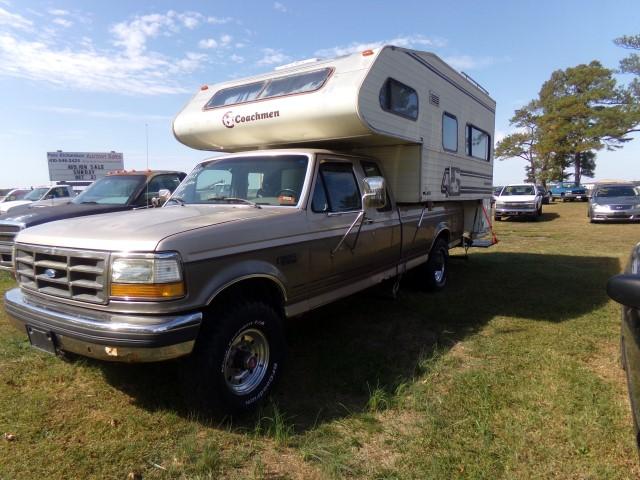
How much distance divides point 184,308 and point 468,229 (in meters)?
6.98

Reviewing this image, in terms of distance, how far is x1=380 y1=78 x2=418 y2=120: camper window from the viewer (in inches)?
195

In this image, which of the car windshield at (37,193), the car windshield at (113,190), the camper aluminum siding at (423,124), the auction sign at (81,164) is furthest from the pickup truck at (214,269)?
the auction sign at (81,164)

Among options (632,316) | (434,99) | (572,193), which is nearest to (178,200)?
(434,99)

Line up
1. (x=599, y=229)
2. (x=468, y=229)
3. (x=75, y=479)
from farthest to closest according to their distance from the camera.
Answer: (x=599, y=229)
(x=468, y=229)
(x=75, y=479)

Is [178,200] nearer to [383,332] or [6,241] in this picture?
[383,332]

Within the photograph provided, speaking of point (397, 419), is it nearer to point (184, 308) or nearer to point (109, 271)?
point (184, 308)

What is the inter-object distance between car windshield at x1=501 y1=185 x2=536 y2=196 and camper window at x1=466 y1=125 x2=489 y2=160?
13.0m

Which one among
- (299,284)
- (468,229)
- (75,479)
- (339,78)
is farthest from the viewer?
(468,229)

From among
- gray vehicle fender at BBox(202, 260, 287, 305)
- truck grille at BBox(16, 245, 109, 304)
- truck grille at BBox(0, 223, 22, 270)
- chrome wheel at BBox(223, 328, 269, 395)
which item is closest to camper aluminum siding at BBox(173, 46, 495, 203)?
gray vehicle fender at BBox(202, 260, 287, 305)

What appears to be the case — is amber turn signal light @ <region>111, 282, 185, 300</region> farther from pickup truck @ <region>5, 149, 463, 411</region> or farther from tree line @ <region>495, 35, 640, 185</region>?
tree line @ <region>495, 35, 640, 185</region>

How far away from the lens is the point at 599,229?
50.7 ft

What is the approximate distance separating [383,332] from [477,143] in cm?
485

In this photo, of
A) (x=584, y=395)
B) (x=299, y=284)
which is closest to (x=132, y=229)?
(x=299, y=284)

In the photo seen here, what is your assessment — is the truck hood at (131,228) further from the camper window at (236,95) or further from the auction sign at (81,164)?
the auction sign at (81,164)
